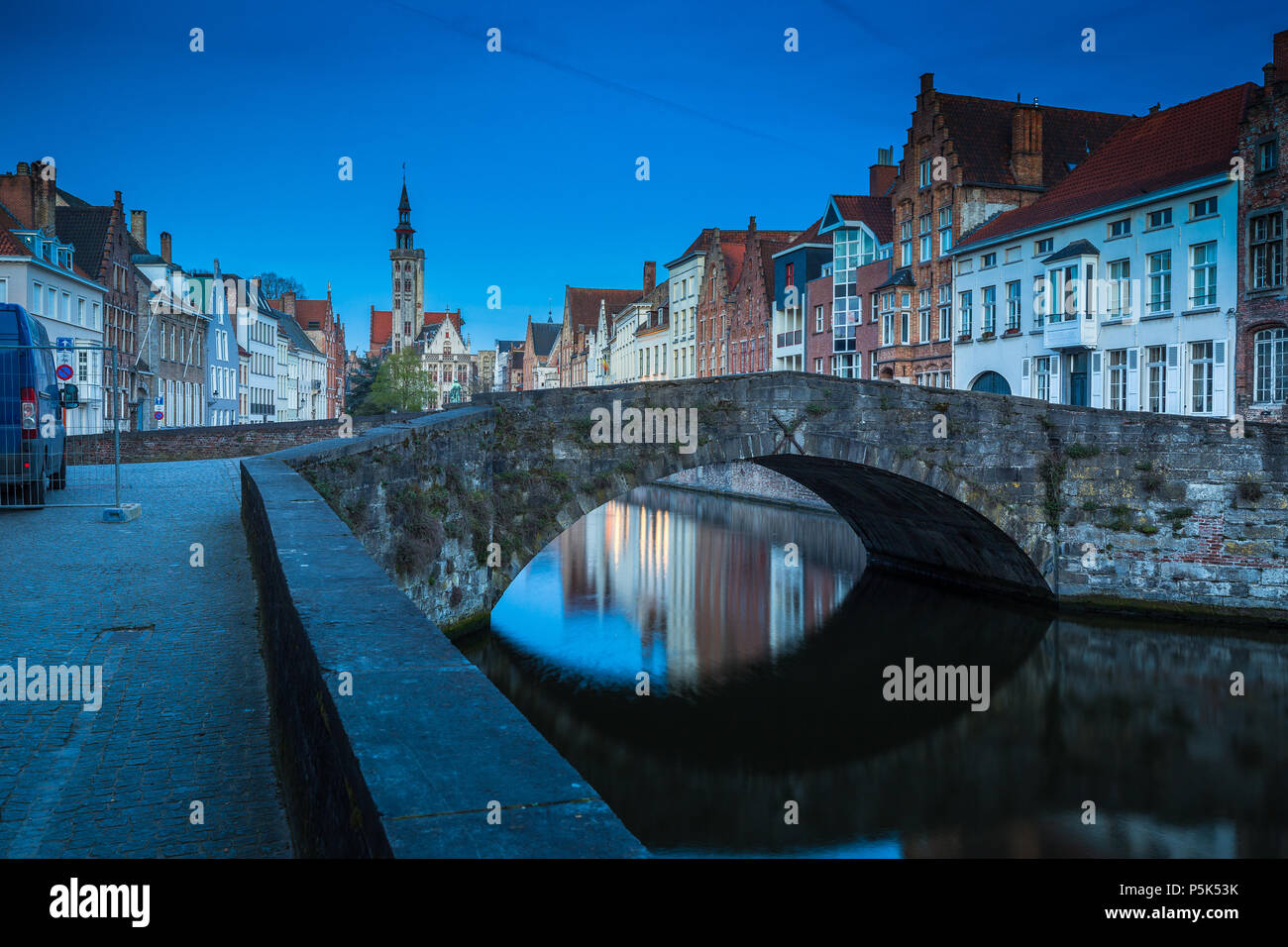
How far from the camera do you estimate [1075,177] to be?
29.4m

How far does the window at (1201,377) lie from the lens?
23.6m

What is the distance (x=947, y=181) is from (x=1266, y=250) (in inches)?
466

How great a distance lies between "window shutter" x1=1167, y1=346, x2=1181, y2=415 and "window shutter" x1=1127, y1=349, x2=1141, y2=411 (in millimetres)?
970

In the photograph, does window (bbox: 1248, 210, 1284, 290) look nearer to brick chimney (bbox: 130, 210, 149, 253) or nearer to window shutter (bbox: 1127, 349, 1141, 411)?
window shutter (bbox: 1127, 349, 1141, 411)

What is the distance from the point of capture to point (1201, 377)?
78.5 ft

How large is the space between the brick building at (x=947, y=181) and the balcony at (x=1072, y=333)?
5.00 m

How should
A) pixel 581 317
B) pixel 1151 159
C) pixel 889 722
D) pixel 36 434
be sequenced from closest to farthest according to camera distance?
pixel 36 434 < pixel 889 722 < pixel 1151 159 < pixel 581 317

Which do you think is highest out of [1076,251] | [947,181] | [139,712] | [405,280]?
[405,280]

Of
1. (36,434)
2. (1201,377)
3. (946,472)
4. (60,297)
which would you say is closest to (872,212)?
(1201,377)

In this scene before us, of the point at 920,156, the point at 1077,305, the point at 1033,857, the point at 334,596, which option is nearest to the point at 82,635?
the point at 334,596

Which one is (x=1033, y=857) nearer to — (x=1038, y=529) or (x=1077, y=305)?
(x=1038, y=529)

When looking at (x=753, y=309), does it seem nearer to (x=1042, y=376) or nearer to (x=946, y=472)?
(x=1042, y=376)

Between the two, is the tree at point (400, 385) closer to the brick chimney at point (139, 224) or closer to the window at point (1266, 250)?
the brick chimney at point (139, 224)
